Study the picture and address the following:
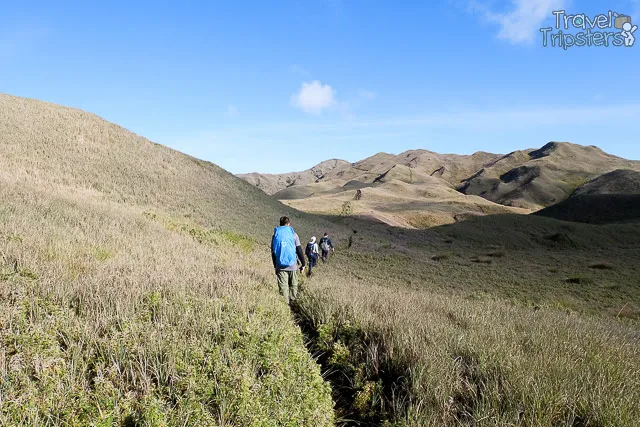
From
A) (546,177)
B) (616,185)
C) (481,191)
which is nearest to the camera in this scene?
(616,185)

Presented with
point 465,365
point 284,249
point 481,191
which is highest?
point 481,191

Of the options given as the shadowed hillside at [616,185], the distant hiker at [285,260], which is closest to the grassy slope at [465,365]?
the distant hiker at [285,260]

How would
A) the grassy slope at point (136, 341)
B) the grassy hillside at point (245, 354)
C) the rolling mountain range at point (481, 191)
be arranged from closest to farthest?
the grassy slope at point (136, 341)
the grassy hillside at point (245, 354)
the rolling mountain range at point (481, 191)

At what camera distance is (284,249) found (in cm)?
770

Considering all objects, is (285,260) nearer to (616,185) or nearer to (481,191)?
(616,185)

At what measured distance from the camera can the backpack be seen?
7.63 metres

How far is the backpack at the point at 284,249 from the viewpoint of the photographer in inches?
301

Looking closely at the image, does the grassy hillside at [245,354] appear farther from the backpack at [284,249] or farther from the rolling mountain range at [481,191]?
the rolling mountain range at [481,191]

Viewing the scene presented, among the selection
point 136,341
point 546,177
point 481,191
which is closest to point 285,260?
point 136,341

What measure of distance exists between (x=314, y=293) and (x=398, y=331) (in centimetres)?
289

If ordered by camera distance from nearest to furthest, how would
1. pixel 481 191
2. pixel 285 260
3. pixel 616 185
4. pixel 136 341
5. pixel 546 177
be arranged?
pixel 136 341 → pixel 285 260 → pixel 616 185 → pixel 546 177 → pixel 481 191

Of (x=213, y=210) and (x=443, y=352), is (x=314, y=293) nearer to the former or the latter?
(x=443, y=352)

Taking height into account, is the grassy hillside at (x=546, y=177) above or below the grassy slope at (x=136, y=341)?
above

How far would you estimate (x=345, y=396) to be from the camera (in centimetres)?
439
